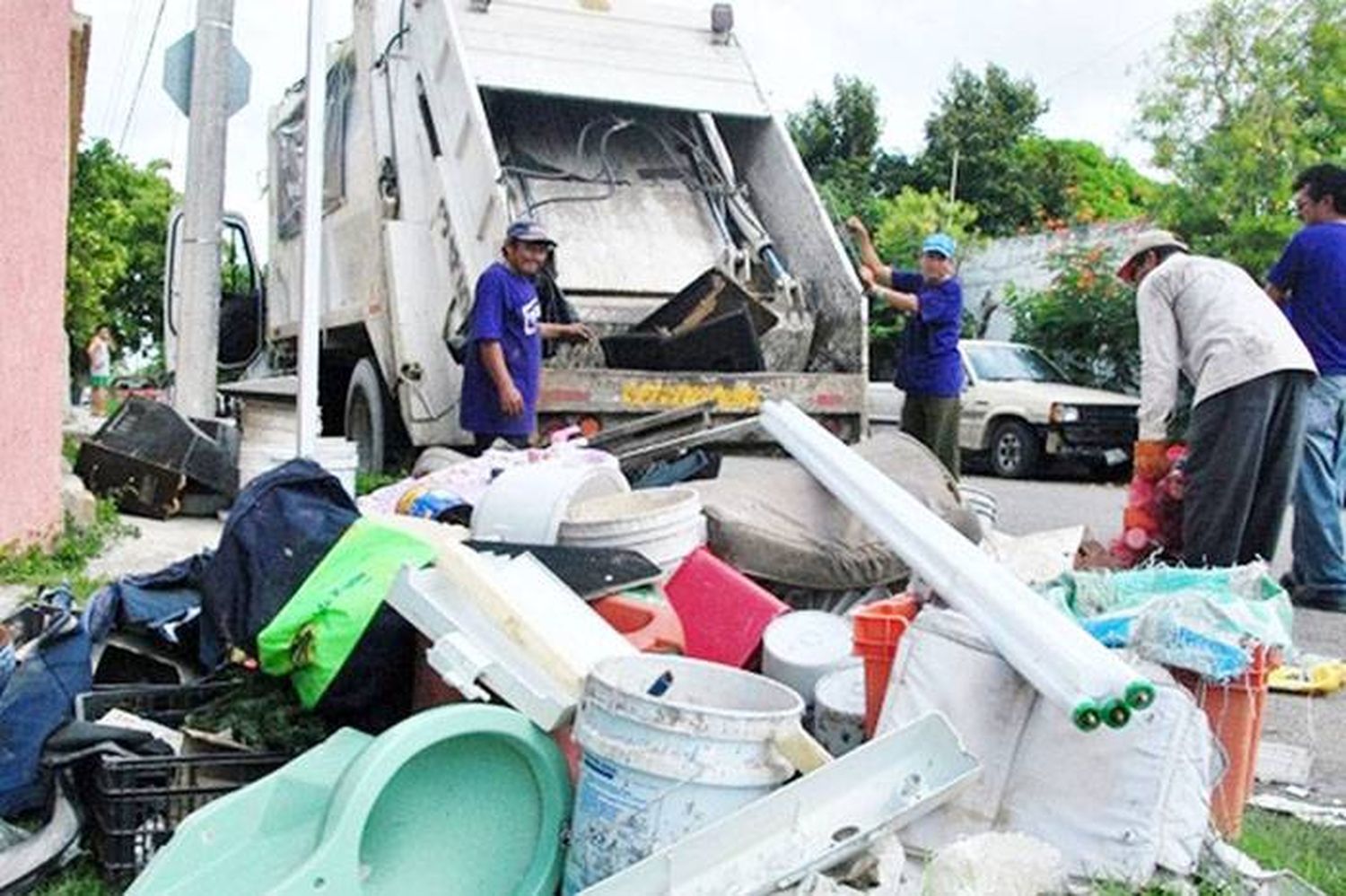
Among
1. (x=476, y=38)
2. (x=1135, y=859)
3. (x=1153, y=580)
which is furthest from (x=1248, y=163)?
(x=1135, y=859)

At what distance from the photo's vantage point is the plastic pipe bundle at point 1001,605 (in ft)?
8.16

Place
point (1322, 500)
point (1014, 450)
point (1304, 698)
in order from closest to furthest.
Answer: point (1304, 698), point (1322, 500), point (1014, 450)

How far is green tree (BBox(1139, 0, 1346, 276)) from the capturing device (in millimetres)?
17875

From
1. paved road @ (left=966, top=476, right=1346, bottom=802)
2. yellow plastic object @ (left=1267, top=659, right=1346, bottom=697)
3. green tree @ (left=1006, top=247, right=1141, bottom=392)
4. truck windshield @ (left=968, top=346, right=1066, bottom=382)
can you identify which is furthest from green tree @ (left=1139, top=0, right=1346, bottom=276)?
yellow plastic object @ (left=1267, top=659, right=1346, bottom=697)

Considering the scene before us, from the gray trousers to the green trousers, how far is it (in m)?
1.65

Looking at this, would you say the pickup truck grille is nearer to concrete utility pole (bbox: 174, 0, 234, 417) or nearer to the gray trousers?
the gray trousers

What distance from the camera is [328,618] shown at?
3049mm

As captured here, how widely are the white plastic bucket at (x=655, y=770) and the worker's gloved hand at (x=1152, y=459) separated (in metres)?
3.38

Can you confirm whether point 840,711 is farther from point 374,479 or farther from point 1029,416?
point 1029,416

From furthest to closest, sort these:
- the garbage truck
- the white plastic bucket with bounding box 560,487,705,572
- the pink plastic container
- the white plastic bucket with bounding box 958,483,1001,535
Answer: the garbage truck
the white plastic bucket with bounding box 958,483,1001,535
the white plastic bucket with bounding box 560,487,705,572
the pink plastic container

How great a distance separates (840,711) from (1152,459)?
2.87 metres

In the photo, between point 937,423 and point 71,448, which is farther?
point 71,448

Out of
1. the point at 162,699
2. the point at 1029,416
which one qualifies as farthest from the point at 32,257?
the point at 1029,416

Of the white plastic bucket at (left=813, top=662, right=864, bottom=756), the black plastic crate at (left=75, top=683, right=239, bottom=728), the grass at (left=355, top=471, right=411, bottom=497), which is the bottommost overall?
the black plastic crate at (left=75, top=683, right=239, bottom=728)
